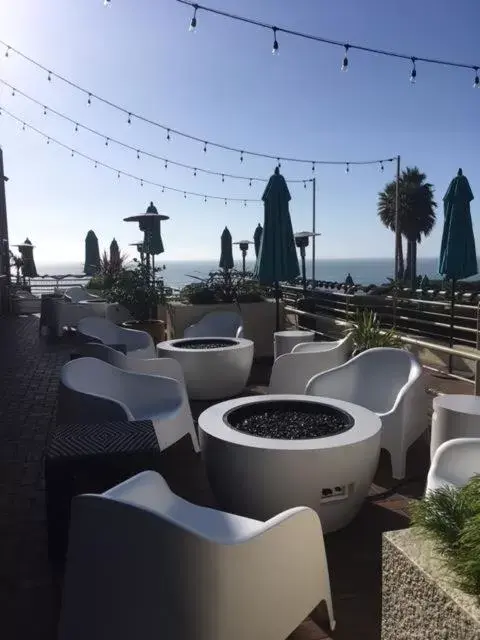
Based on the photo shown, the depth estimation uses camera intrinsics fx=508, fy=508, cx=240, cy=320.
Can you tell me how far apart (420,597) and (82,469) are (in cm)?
146

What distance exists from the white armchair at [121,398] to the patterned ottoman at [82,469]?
1.89 feet

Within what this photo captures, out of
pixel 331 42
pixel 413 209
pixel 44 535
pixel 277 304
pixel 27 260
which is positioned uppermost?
pixel 413 209

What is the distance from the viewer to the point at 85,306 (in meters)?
9.28

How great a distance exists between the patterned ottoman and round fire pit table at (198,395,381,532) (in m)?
0.40

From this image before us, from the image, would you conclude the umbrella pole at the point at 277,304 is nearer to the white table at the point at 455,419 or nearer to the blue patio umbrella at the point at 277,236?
the blue patio umbrella at the point at 277,236

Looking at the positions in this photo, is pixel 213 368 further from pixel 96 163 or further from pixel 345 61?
pixel 96 163

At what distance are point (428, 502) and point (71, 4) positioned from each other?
260 inches

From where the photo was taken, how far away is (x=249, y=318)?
728cm

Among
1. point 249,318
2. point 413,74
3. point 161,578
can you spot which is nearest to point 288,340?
point 249,318

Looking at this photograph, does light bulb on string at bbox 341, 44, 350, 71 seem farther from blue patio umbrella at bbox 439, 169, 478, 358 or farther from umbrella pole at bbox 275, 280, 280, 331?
umbrella pole at bbox 275, 280, 280, 331

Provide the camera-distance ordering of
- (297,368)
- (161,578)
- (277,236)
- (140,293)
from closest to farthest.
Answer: (161,578)
(297,368)
(277,236)
(140,293)

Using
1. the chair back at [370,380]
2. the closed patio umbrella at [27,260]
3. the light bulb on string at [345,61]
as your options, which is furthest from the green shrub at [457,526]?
the closed patio umbrella at [27,260]

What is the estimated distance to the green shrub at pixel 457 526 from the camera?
110 centimetres

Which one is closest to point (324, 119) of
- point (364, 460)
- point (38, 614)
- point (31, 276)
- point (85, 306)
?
point (85, 306)
